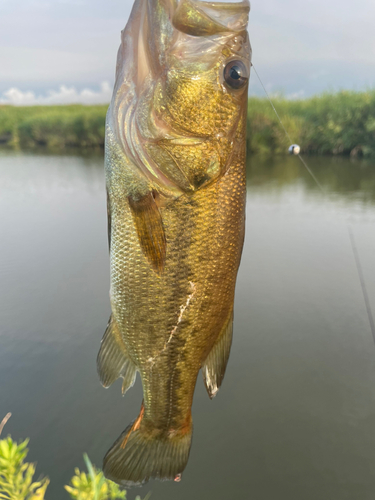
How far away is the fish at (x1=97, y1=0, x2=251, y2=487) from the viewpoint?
112 cm

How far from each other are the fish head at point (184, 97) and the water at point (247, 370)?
3.06 meters

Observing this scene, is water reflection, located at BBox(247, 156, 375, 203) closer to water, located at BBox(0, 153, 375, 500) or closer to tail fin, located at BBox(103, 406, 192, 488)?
water, located at BBox(0, 153, 375, 500)

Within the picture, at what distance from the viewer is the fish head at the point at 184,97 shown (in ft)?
3.66

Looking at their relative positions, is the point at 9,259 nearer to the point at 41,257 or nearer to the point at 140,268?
the point at 41,257

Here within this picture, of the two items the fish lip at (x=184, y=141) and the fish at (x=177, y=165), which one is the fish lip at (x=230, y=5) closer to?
the fish at (x=177, y=165)

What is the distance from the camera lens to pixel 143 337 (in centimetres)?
127

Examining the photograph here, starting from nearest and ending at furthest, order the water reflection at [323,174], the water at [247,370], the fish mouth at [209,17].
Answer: the fish mouth at [209,17], the water at [247,370], the water reflection at [323,174]

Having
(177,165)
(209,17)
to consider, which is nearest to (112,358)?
(177,165)

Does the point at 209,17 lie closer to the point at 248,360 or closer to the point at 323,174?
the point at 248,360

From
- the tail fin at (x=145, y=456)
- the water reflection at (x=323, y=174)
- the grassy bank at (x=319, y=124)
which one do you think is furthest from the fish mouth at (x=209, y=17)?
the grassy bank at (x=319, y=124)

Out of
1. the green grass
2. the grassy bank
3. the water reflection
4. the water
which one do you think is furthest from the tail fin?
the grassy bank

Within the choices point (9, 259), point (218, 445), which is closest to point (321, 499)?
point (218, 445)

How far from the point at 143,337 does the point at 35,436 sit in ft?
9.83

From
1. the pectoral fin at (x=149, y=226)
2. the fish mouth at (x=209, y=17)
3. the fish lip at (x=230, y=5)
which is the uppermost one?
the fish lip at (x=230, y=5)
